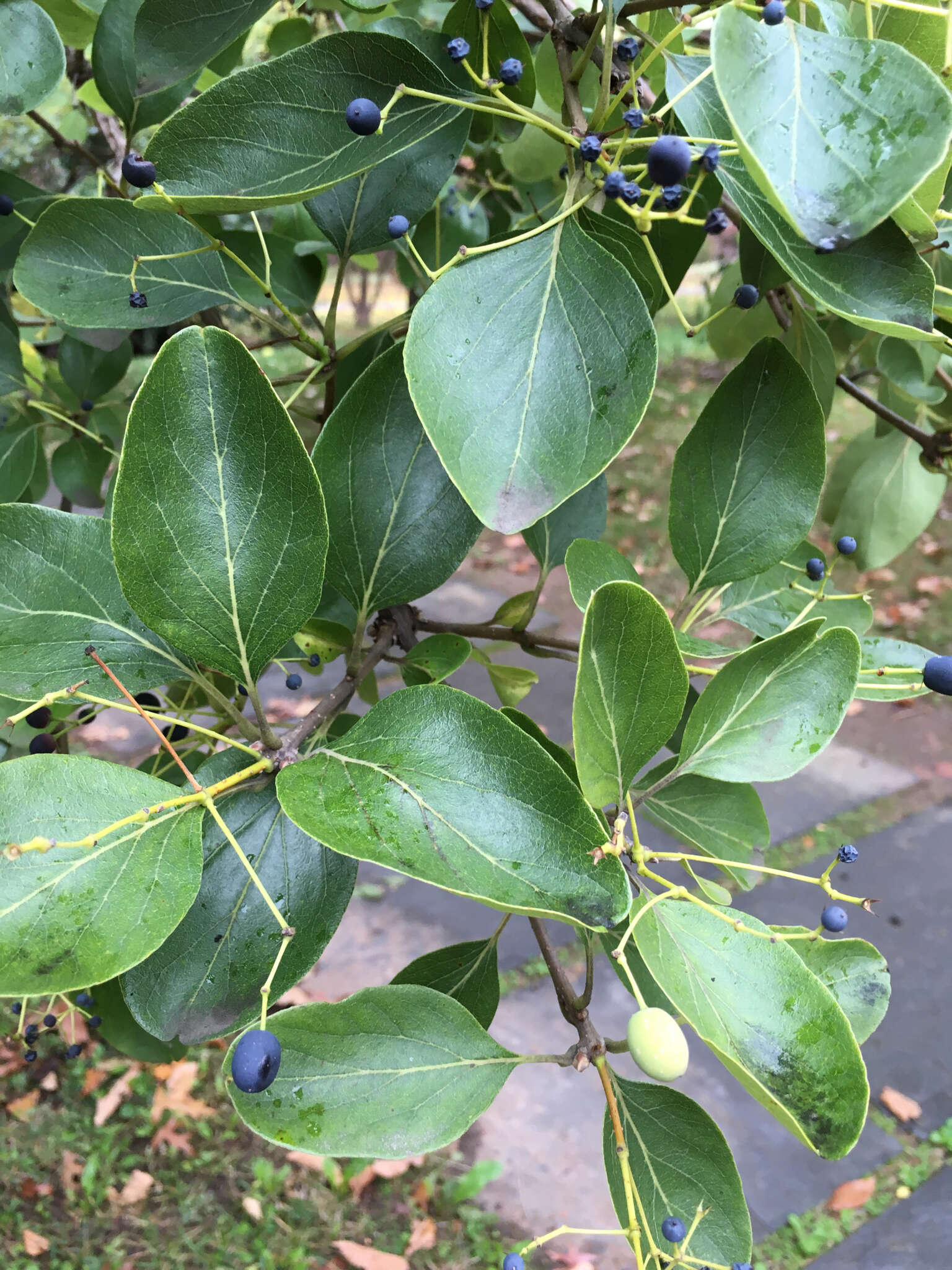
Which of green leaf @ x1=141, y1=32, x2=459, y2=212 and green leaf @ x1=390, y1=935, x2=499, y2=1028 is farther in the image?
green leaf @ x1=390, y1=935, x2=499, y2=1028

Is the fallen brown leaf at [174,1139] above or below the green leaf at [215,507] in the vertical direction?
below

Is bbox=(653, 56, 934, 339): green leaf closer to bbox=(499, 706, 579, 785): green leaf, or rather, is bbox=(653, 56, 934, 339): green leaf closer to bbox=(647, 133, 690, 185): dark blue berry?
bbox=(647, 133, 690, 185): dark blue berry

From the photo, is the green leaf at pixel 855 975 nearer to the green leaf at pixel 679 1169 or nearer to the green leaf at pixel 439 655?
the green leaf at pixel 679 1169

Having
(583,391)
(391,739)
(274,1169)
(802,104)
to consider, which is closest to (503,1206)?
(274,1169)

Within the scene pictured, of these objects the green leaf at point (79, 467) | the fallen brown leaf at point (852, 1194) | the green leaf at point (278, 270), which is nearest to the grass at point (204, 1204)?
the fallen brown leaf at point (852, 1194)

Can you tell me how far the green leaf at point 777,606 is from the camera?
713mm

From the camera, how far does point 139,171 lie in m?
0.45

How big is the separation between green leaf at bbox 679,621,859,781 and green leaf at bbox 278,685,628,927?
0.13m

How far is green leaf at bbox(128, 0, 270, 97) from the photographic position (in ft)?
1.86

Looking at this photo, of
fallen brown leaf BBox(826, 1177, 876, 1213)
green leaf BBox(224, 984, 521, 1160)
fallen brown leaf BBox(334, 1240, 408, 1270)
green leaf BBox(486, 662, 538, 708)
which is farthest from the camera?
fallen brown leaf BBox(826, 1177, 876, 1213)

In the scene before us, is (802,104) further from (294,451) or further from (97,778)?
(97,778)

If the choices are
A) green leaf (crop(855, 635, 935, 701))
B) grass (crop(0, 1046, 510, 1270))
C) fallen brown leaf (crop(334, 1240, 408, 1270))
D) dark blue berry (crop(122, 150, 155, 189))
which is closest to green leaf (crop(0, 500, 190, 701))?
dark blue berry (crop(122, 150, 155, 189))

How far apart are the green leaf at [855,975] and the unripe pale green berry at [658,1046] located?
0.20 m

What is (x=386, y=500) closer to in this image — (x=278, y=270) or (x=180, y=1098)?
(x=278, y=270)
